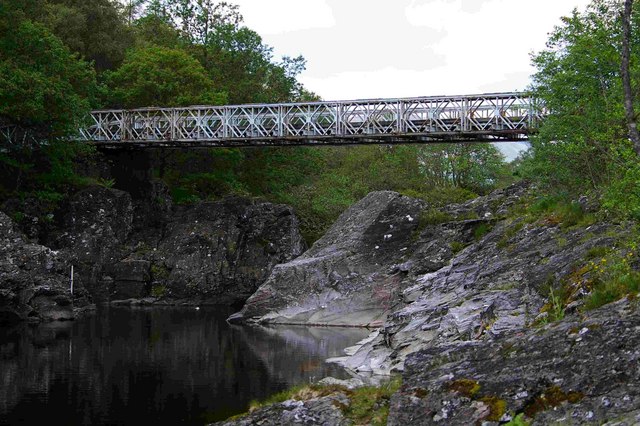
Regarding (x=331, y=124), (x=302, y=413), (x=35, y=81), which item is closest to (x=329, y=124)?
(x=331, y=124)

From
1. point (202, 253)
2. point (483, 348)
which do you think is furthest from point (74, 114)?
point (483, 348)

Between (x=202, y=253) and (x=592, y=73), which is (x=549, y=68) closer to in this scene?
(x=592, y=73)

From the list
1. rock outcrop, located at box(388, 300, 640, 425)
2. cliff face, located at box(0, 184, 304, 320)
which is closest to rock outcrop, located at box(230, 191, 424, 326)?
cliff face, located at box(0, 184, 304, 320)

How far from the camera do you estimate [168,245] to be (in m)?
48.1

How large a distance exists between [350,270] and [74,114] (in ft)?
60.5

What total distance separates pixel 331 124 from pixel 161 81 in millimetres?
13950

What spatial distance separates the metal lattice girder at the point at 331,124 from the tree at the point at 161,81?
1.26 meters

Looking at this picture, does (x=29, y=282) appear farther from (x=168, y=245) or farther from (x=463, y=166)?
(x=463, y=166)

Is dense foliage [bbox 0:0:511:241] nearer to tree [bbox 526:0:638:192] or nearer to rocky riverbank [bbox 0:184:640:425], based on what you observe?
rocky riverbank [bbox 0:184:640:425]

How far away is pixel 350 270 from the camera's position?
1439 inches

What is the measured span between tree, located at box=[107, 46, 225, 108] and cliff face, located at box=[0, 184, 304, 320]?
628 centimetres

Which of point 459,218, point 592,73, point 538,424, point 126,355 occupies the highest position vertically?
point 592,73

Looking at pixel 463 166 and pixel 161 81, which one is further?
pixel 463 166

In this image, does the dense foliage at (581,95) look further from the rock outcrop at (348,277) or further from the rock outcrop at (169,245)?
the rock outcrop at (169,245)
